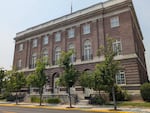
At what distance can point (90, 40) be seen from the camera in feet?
94.1

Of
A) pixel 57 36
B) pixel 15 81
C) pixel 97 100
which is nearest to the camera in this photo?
→ pixel 97 100

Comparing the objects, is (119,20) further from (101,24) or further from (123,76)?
(123,76)

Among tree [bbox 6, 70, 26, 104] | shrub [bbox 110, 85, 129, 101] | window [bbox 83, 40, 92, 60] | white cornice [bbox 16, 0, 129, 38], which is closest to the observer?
shrub [bbox 110, 85, 129, 101]

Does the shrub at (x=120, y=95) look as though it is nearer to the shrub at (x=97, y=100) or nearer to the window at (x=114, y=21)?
the shrub at (x=97, y=100)

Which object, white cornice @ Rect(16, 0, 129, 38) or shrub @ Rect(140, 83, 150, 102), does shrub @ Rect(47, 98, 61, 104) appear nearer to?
shrub @ Rect(140, 83, 150, 102)

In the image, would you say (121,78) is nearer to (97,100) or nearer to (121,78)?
(121,78)

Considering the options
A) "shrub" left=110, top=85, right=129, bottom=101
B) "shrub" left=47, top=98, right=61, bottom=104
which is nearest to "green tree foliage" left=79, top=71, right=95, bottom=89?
"shrub" left=110, top=85, right=129, bottom=101

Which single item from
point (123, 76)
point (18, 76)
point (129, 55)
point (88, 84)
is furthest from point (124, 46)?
point (18, 76)

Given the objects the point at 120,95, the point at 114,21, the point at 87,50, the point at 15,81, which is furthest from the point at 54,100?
the point at 114,21

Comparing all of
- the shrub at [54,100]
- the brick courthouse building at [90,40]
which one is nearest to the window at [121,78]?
the brick courthouse building at [90,40]

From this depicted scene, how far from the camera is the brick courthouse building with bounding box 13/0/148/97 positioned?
23.9m

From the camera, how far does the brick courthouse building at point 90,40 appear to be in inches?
940

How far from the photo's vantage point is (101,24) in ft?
91.6

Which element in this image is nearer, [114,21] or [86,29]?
[114,21]
